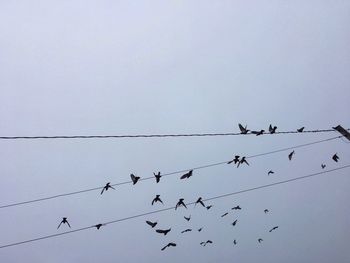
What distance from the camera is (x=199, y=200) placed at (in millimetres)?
11820

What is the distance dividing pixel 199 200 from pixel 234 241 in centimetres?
978

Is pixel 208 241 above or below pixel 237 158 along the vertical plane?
above

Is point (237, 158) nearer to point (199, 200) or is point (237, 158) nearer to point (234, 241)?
point (199, 200)

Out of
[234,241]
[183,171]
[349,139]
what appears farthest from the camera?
[234,241]

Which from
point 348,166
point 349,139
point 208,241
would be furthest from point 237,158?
point 208,241

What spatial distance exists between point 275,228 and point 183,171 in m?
10.8

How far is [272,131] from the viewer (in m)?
8.78

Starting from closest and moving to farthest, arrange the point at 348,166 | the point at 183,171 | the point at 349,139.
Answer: the point at 349,139, the point at 183,171, the point at 348,166

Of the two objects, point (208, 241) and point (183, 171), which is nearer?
point (183, 171)

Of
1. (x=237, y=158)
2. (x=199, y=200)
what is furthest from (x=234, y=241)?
(x=237, y=158)

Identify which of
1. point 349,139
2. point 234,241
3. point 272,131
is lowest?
point 349,139

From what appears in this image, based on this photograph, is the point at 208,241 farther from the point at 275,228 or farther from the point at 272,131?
the point at 272,131

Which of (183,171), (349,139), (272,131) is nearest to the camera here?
(349,139)

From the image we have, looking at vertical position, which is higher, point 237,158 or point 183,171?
point 183,171
